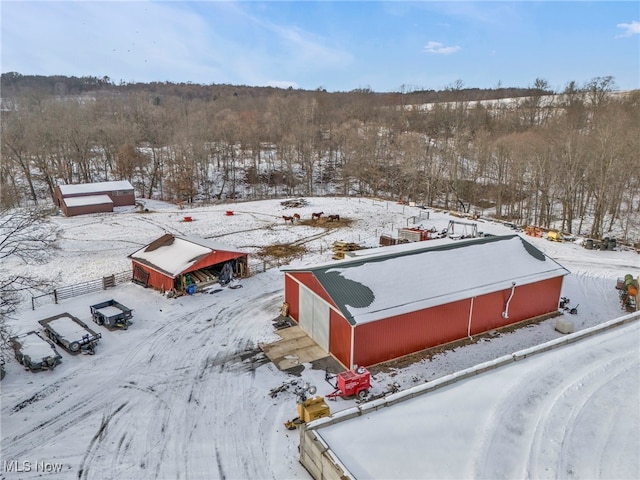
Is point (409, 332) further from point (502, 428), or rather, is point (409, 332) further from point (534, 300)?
point (534, 300)

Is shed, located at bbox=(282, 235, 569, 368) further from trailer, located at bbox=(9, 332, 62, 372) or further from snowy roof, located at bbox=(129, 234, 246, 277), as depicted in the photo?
trailer, located at bbox=(9, 332, 62, 372)

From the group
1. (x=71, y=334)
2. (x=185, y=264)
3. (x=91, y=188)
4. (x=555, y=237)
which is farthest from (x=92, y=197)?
(x=555, y=237)

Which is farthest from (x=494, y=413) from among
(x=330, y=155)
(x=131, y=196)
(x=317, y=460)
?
(x=330, y=155)

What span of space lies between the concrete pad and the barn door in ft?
0.87

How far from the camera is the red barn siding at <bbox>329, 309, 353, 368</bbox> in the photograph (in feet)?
48.7

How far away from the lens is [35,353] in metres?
14.9

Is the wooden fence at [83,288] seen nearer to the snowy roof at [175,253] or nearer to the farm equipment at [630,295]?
the snowy roof at [175,253]

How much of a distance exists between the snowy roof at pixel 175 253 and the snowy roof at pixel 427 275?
7.10m

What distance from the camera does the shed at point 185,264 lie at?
21625 mm

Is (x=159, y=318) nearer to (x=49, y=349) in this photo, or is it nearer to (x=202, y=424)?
(x=49, y=349)

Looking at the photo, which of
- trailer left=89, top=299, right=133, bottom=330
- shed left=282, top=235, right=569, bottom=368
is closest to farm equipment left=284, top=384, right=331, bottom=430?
shed left=282, top=235, right=569, bottom=368

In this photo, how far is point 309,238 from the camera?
1266 inches

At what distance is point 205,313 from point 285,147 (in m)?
46.1

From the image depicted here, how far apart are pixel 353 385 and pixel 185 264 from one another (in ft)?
40.0
